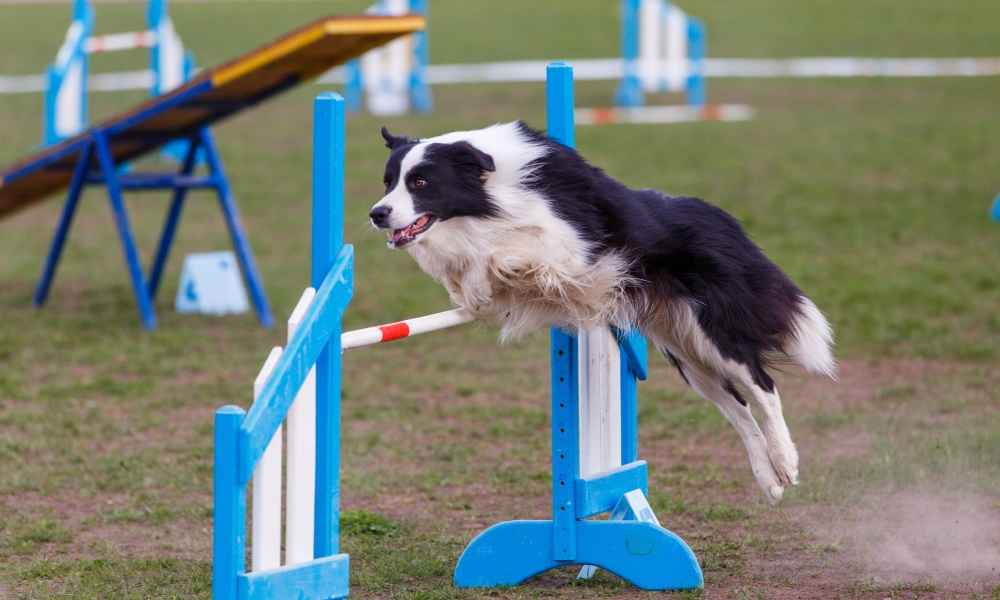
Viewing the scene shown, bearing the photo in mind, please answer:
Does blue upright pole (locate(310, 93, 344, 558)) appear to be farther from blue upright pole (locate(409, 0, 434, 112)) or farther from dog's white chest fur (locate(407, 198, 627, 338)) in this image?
blue upright pole (locate(409, 0, 434, 112))

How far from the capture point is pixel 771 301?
179 inches

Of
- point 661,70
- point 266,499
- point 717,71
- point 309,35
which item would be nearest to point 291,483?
point 266,499

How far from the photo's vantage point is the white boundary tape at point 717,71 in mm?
20688

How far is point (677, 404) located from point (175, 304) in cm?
373

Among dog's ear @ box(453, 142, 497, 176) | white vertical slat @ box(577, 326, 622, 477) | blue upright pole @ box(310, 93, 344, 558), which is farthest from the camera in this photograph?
white vertical slat @ box(577, 326, 622, 477)

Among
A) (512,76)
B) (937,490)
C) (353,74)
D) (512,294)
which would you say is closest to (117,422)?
(512,294)

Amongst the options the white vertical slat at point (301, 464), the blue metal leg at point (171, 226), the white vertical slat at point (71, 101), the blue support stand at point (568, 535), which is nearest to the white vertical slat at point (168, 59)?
the white vertical slat at point (71, 101)

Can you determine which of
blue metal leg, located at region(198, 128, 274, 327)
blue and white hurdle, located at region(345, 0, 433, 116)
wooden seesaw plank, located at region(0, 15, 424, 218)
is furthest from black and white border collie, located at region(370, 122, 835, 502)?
blue and white hurdle, located at region(345, 0, 433, 116)

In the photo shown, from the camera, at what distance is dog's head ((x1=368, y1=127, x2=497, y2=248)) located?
13.5 feet

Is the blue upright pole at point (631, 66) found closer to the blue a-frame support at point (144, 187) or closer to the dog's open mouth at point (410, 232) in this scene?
the blue a-frame support at point (144, 187)

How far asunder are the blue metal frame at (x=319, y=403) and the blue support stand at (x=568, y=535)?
767mm

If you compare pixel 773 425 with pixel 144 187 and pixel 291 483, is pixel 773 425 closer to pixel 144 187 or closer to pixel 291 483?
pixel 291 483

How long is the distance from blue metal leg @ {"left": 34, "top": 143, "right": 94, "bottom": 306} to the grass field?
0.15 m

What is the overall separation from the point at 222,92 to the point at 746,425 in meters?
4.45
